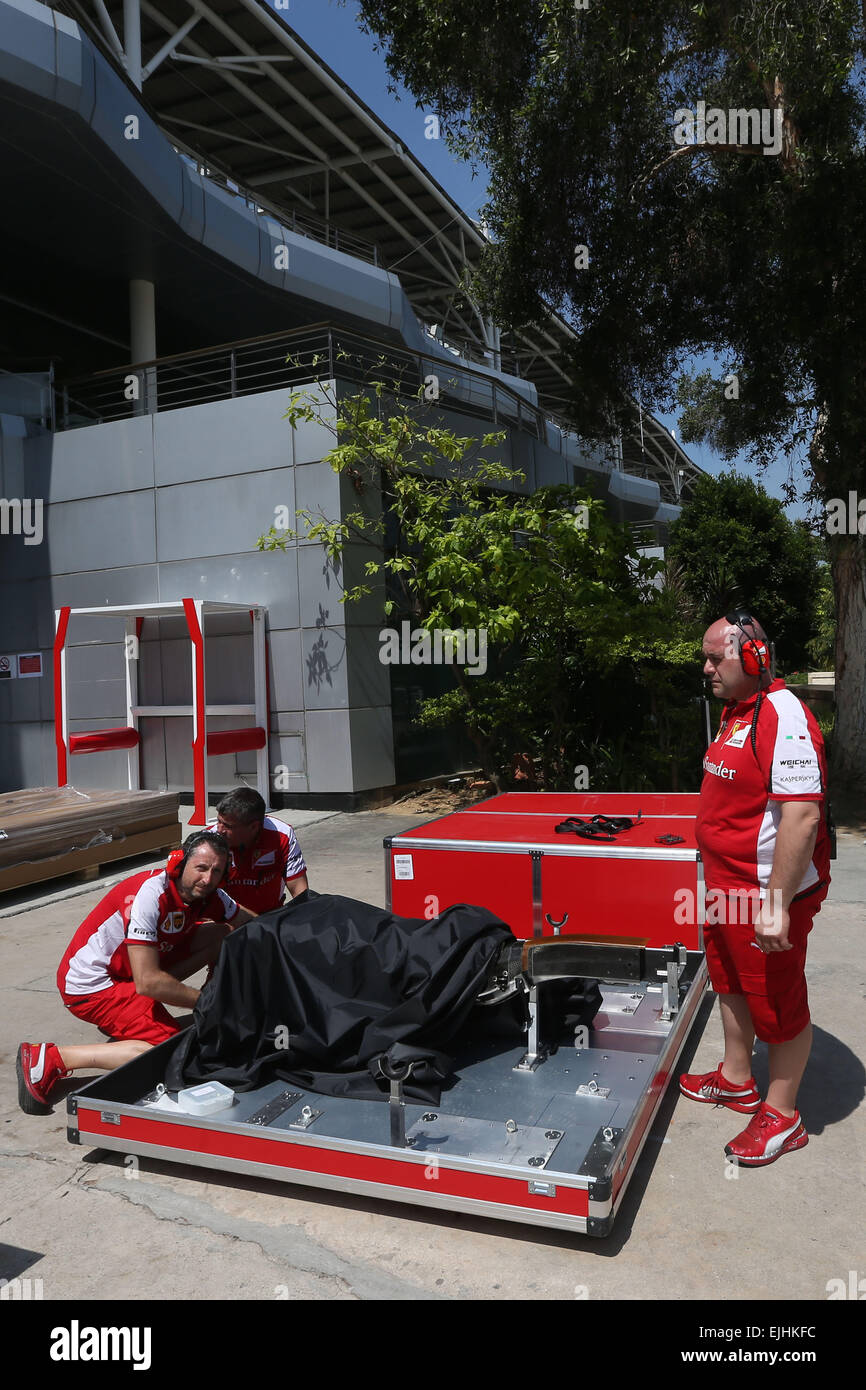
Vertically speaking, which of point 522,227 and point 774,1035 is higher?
point 522,227

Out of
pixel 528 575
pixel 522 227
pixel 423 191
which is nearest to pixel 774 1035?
pixel 528 575

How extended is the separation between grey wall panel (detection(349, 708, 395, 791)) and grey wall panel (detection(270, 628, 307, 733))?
0.75 m

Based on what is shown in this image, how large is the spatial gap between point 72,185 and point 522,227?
653 cm

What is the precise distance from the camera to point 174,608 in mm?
11414

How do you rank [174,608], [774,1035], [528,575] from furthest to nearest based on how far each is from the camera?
1. [174,608]
2. [528,575]
3. [774,1035]

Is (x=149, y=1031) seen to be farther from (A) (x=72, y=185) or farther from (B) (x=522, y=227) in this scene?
(A) (x=72, y=185)

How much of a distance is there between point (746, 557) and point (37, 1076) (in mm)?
16456

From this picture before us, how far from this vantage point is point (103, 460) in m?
13.0

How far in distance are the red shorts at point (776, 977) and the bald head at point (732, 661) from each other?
2.58ft

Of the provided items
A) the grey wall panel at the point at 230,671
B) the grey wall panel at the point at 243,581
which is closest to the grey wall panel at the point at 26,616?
the grey wall panel at the point at 243,581

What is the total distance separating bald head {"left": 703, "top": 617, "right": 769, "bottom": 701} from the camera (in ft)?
11.8

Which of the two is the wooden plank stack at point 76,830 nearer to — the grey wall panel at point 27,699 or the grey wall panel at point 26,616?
the grey wall panel at point 27,699

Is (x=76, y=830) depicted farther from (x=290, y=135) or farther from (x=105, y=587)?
(x=290, y=135)

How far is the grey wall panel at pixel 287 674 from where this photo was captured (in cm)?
1170
